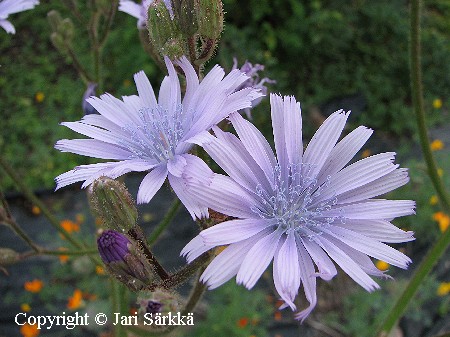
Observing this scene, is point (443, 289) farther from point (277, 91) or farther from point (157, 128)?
point (157, 128)

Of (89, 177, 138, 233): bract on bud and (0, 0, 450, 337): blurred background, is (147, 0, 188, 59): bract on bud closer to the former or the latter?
(89, 177, 138, 233): bract on bud

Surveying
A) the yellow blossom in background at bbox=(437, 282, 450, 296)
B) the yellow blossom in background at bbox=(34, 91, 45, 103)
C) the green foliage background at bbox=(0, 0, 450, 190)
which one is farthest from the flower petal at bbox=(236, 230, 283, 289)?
the yellow blossom in background at bbox=(34, 91, 45, 103)

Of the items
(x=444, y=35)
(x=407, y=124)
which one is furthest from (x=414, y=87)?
(x=444, y=35)

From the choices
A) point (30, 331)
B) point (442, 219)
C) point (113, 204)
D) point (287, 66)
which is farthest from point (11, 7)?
point (287, 66)

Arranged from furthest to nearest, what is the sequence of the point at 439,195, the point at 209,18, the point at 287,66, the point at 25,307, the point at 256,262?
the point at 287,66 < the point at 25,307 < the point at 439,195 < the point at 209,18 < the point at 256,262

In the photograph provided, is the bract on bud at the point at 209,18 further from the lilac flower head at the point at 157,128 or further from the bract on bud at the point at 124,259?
the bract on bud at the point at 124,259
